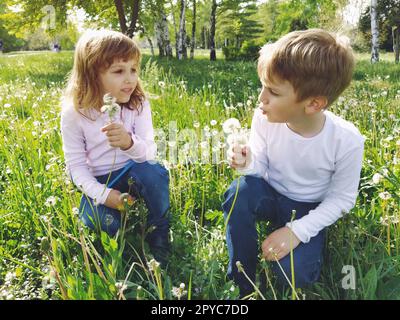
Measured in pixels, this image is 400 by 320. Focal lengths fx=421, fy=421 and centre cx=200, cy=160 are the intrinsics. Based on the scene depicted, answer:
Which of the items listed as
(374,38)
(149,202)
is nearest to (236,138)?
(149,202)

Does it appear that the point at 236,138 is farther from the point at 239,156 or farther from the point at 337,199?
the point at 337,199

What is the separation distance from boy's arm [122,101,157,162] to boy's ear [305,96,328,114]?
790mm

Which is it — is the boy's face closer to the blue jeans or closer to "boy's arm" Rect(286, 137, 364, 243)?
"boy's arm" Rect(286, 137, 364, 243)

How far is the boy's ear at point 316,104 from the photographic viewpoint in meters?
1.71

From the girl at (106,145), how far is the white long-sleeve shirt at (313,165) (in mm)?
458

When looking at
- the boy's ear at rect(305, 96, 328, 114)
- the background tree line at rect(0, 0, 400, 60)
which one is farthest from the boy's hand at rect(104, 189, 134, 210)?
the background tree line at rect(0, 0, 400, 60)

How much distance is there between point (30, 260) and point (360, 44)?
3155 cm

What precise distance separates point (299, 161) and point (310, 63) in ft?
1.40

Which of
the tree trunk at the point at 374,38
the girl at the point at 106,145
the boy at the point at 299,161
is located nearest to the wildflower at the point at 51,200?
the girl at the point at 106,145

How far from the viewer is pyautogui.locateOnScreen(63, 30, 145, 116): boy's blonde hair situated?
1958 mm

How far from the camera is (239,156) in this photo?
1.76 m

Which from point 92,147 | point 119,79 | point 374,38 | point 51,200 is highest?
point 374,38

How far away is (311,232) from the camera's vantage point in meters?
1.70

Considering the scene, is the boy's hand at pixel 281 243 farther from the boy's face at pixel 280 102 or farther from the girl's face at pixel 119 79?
the girl's face at pixel 119 79
